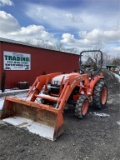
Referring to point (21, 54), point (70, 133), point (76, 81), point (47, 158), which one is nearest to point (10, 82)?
point (21, 54)

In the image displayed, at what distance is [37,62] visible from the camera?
11.6 metres

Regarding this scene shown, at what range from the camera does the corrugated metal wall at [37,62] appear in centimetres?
973

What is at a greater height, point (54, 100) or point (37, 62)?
point (37, 62)

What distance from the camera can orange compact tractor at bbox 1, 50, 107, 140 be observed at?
439cm

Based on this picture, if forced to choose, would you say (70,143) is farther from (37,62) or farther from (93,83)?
(37,62)

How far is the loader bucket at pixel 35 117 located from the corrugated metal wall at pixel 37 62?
4.50 m

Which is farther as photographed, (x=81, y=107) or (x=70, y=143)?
(x=81, y=107)

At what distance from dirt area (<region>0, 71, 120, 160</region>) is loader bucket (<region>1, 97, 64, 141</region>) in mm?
172

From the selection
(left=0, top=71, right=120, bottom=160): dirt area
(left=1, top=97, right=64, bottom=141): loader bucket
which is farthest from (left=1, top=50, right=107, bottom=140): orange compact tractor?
(left=0, top=71, right=120, bottom=160): dirt area

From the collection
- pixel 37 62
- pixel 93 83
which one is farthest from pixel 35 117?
pixel 37 62

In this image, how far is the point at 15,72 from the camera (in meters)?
10.1

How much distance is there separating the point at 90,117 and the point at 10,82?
5.35m

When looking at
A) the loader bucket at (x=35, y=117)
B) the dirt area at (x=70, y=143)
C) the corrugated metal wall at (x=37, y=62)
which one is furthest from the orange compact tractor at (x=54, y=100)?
the corrugated metal wall at (x=37, y=62)

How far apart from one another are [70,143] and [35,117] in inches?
48.6
